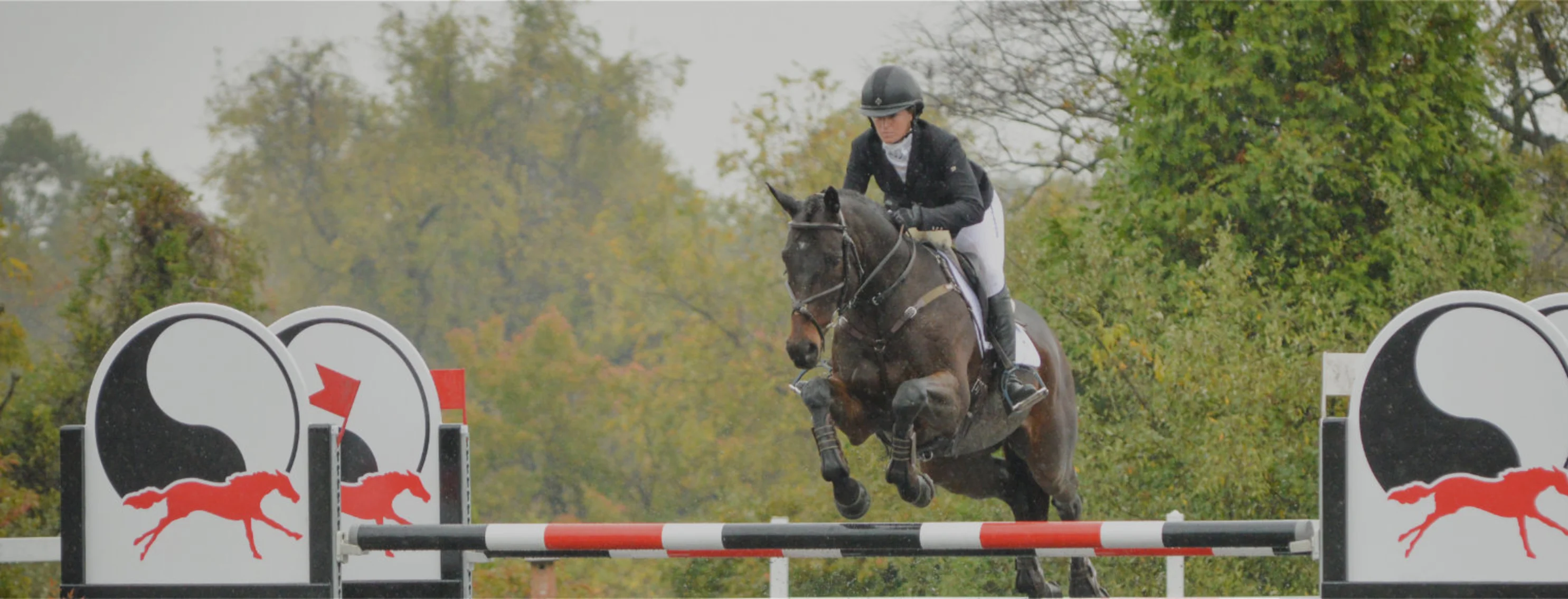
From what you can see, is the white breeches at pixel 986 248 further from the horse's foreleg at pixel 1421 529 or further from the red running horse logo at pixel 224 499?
the red running horse logo at pixel 224 499

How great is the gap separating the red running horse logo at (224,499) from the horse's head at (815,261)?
1424mm

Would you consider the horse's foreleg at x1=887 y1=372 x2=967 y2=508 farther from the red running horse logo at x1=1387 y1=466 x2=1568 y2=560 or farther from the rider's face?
the red running horse logo at x1=1387 y1=466 x2=1568 y2=560

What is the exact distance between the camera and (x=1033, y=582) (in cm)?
547

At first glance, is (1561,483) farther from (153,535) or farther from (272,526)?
(153,535)

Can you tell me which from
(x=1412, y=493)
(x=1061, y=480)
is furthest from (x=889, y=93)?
(x=1412, y=493)

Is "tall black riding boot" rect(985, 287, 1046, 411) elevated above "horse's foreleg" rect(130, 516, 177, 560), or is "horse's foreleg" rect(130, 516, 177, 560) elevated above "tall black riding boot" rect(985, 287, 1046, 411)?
"tall black riding boot" rect(985, 287, 1046, 411)

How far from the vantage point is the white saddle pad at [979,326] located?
4.96 metres

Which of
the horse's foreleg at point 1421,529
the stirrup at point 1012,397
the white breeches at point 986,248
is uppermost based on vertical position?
the white breeches at point 986,248

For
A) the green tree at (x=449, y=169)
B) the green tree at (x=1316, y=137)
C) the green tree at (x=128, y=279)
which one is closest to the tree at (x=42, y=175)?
the green tree at (x=449, y=169)

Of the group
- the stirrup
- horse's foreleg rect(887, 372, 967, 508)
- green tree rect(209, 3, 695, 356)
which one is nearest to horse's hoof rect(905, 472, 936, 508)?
horse's foreleg rect(887, 372, 967, 508)

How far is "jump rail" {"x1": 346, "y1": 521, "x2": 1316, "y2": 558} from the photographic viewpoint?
11.3 ft

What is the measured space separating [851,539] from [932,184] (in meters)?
1.65

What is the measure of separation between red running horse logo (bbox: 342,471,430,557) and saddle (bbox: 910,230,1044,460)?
1.71m

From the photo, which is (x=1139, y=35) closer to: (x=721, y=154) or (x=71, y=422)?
(x=721, y=154)
